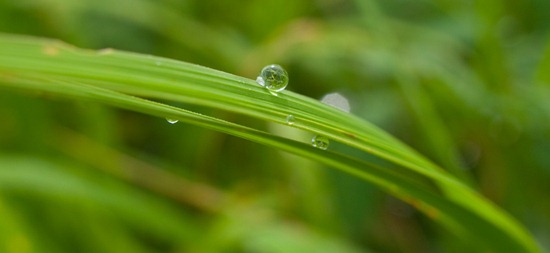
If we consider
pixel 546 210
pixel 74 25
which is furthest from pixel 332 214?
pixel 74 25

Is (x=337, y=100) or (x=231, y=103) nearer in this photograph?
(x=231, y=103)

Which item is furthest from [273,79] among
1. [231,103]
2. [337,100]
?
[337,100]

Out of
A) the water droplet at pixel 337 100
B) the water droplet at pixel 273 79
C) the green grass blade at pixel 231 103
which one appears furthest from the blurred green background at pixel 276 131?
the water droplet at pixel 273 79

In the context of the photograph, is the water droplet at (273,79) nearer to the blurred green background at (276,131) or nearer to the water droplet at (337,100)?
the blurred green background at (276,131)

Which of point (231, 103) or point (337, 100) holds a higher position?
point (337, 100)

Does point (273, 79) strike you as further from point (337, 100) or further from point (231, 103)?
point (337, 100)

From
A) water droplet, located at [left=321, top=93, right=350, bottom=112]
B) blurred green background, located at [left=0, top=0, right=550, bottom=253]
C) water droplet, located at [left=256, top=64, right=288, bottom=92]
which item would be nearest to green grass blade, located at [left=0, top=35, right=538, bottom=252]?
water droplet, located at [left=256, top=64, right=288, bottom=92]

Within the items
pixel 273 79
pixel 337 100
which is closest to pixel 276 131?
pixel 337 100
